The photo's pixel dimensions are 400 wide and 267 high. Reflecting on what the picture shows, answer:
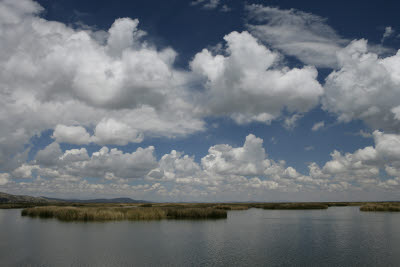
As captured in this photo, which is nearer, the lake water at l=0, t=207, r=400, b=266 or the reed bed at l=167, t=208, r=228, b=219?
the lake water at l=0, t=207, r=400, b=266

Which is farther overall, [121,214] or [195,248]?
[121,214]

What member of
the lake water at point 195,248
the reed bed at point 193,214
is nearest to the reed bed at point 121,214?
the reed bed at point 193,214

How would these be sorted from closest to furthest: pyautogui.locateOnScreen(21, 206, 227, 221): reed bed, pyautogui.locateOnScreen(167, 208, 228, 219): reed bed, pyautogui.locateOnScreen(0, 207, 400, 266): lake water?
pyautogui.locateOnScreen(0, 207, 400, 266): lake water, pyautogui.locateOnScreen(21, 206, 227, 221): reed bed, pyautogui.locateOnScreen(167, 208, 228, 219): reed bed

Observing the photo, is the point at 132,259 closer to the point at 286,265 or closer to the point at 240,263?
the point at 240,263

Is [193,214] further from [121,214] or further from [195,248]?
[195,248]

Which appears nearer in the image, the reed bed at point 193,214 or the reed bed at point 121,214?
the reed bed at point 121,214

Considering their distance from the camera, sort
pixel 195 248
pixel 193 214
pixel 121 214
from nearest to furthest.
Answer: pixel 195 248 → pixel 121 214 → pixel 193 214

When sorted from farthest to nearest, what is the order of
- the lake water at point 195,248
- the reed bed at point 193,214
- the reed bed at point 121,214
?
A: the reed bed at point 193,214 → the reed bed at point 121,214 → the lake water at point 195,248

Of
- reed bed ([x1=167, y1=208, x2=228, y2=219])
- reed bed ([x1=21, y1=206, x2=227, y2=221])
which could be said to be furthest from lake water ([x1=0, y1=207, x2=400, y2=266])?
reed bed ([x1=167, y1=208, x2=228, y2=219])

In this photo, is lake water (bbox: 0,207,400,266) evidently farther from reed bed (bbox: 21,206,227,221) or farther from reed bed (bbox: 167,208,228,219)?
reed bed (bbox: 167,208,228,219)

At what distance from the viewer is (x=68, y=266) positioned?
2420 centimetres

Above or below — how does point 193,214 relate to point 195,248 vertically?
above

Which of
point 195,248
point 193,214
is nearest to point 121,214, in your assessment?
point 193,214

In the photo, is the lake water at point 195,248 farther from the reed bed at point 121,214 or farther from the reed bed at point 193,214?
the reed bed at point 193,214
